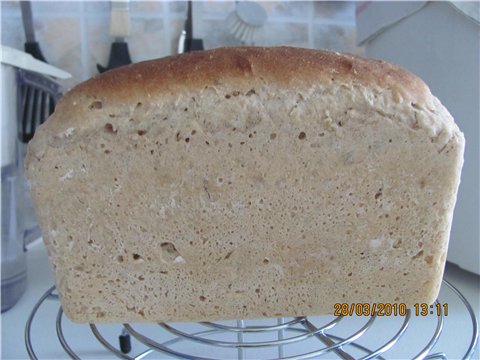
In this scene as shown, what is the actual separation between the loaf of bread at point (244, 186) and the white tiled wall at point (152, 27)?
58cm

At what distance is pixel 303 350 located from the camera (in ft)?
2.26

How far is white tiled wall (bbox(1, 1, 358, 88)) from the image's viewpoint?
100cm

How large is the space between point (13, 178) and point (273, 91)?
572 millimetres

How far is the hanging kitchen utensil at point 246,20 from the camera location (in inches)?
40.6

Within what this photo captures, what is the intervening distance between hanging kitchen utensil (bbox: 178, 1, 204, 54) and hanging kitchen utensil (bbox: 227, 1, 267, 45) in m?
0.08

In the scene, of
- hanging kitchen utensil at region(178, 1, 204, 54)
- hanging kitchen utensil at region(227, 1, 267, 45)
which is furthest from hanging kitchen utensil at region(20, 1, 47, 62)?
hanging kitchen utensil at region(227, 1, 267, 45)

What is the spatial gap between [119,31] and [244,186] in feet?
2.14

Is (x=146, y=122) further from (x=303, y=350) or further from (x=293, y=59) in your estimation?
(x=303, y=350)

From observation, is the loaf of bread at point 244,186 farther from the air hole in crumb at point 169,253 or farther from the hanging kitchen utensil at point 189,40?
the hanging kitchen utensil at point 189,40

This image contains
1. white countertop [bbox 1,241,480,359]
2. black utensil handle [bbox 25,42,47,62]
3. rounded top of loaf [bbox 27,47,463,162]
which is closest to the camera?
rounded top of loaf [bbox 27,47,463,162]
